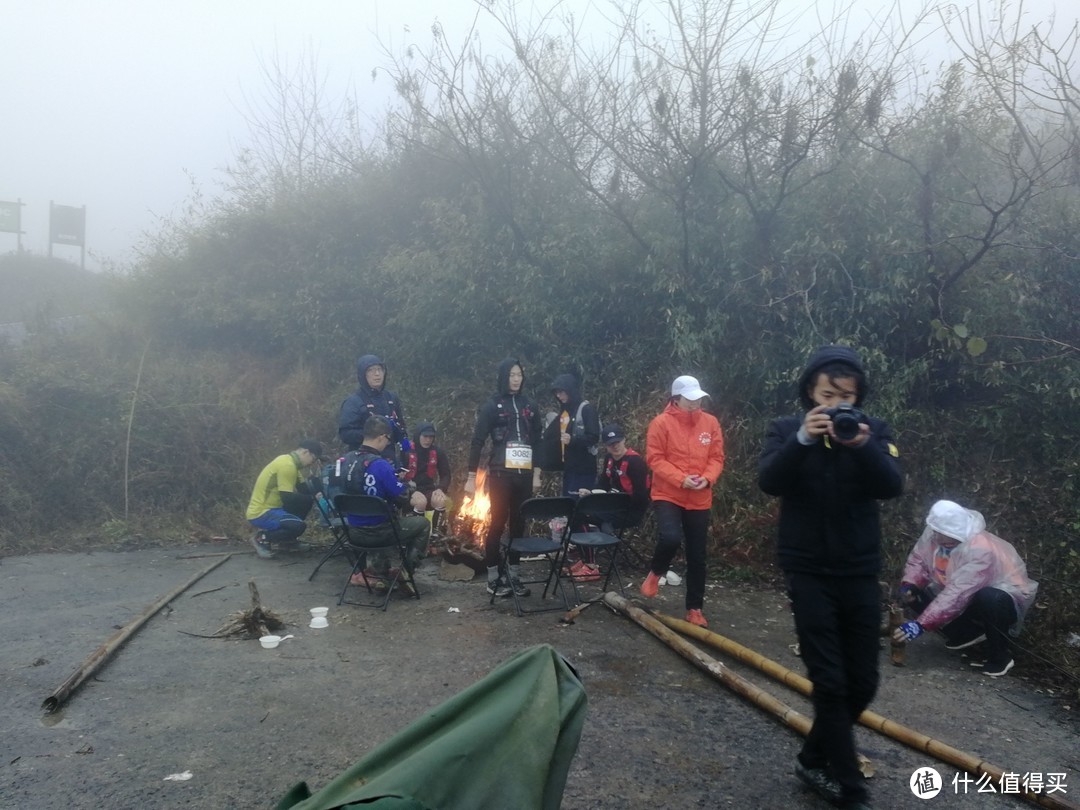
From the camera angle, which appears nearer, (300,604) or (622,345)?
(300,604)

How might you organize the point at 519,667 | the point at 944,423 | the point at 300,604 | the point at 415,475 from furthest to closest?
the point at 415,475, the point at 944,423, the point at 300,604, the point at 519,667

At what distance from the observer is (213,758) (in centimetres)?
407

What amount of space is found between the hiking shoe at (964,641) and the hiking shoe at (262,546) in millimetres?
6949

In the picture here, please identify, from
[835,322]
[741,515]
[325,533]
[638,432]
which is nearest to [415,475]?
[325,533]

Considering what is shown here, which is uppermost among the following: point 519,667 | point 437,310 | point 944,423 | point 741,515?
point 437,310

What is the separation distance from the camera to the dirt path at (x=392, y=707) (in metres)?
3.81

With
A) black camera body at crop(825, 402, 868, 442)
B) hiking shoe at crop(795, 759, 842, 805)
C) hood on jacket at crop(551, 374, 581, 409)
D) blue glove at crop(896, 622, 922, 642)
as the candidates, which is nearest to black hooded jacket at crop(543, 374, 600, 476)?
hood on jacket at crop(551, 374, 581, 409)

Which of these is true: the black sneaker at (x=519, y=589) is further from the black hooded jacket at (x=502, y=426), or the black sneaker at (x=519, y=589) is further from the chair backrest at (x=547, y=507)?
the black hooded jacket at (x=502, y=426)

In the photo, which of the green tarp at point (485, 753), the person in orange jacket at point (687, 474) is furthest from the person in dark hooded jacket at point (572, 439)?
the green tarp at point (485, 753)

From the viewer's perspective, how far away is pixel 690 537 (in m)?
6.38

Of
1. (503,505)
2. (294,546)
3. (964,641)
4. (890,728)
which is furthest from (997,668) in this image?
(294,546)

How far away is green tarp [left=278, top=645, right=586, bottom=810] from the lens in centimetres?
205

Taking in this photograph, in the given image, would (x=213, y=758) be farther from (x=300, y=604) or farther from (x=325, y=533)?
(x=325, y=533)

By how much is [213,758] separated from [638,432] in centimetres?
671
